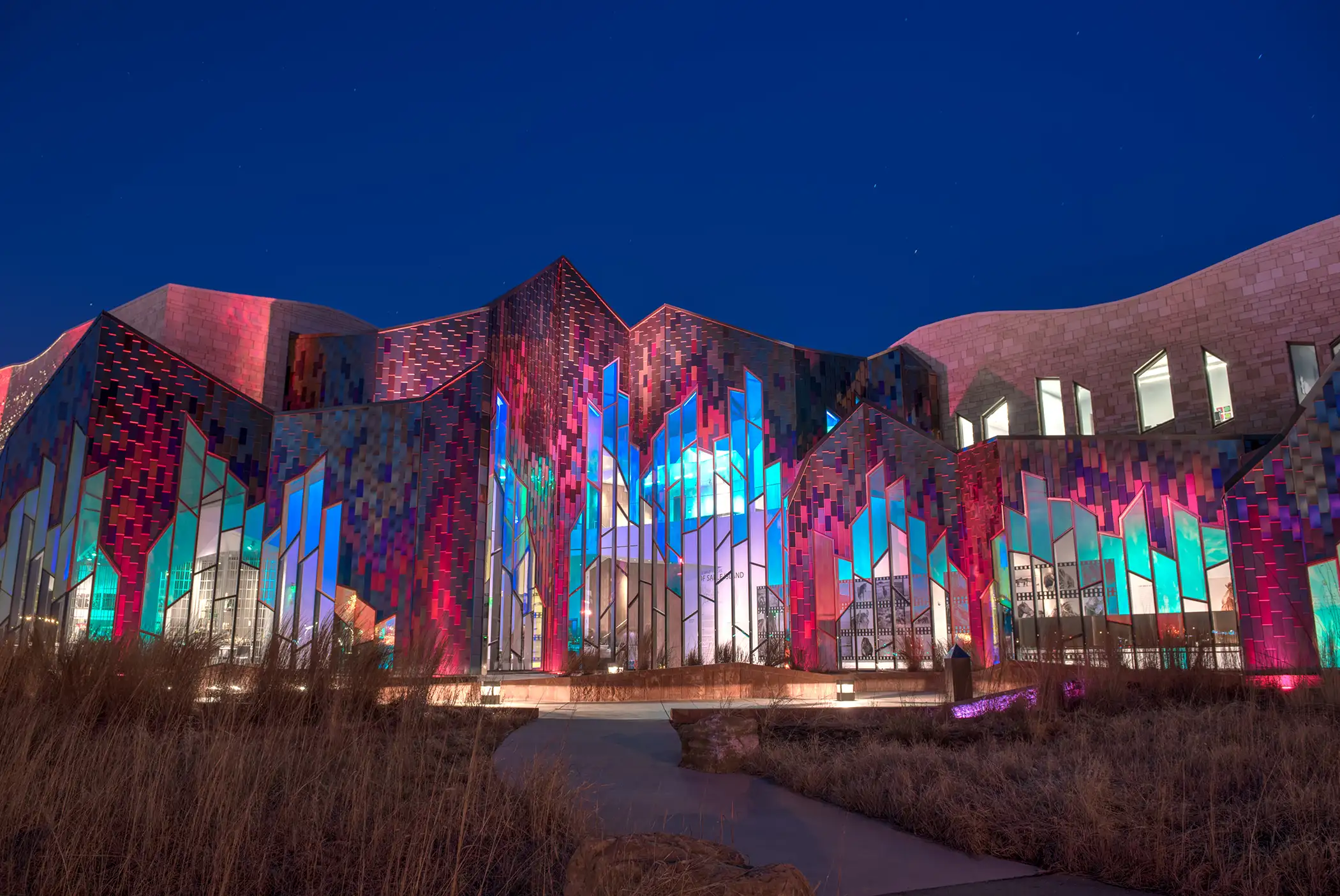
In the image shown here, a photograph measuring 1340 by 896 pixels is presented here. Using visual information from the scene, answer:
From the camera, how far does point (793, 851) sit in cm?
500

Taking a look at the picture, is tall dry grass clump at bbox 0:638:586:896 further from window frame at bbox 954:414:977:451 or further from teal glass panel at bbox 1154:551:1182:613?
window frame at bbox 954:414:977:451

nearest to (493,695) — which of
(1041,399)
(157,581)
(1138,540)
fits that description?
(157,581)

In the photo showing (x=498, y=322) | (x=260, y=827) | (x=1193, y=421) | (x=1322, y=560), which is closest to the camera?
(x=260, y=827)

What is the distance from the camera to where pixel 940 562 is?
2264cm

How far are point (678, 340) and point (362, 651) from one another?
67.3 ft

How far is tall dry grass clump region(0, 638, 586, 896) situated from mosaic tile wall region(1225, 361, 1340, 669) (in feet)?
49.8

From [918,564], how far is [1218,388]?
10.3 m

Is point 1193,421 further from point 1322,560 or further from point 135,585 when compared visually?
point 135,585

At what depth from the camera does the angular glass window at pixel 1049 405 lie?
29.2 meters

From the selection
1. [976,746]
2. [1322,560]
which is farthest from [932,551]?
[976,746]

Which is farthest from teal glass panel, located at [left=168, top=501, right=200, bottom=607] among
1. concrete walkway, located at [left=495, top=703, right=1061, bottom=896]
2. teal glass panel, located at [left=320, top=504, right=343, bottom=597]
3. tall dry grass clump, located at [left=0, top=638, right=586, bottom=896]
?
concrete walkway, located at [left=495, top=703, right=1061, bottom=896]

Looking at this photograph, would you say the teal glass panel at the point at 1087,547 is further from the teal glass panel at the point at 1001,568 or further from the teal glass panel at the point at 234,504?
the teal glass panel at the point at 234,504

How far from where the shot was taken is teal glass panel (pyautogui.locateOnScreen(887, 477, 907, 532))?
23.1 meters

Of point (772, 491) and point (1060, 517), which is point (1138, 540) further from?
point (772, 491)
